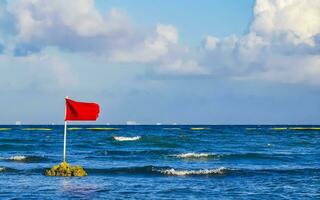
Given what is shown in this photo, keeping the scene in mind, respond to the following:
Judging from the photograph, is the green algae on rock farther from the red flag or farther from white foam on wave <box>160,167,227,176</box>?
white foam on wave <box>160,167,227,176</box>

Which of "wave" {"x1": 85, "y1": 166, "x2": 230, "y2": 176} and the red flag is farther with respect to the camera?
"wave" {"x1": 85, "y1": 166, "x2": 230, "y2": 176}

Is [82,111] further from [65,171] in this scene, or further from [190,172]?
[190,172]

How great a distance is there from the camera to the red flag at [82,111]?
28.5 meters

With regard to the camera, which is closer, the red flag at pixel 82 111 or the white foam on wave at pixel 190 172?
the red flag at pixel 82 111

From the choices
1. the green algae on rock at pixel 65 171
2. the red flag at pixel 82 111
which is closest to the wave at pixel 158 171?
the green algae on rock at pixel 65 171

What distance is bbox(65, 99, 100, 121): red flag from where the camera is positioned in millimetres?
28531

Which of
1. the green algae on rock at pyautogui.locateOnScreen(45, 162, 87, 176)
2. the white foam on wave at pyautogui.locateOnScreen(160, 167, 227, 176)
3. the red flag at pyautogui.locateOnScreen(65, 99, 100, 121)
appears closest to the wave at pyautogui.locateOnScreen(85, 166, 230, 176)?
the white foam on wave at pyautogui.locateOnScreen(160, 167, 227, 176)

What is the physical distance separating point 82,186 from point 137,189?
2581 mm

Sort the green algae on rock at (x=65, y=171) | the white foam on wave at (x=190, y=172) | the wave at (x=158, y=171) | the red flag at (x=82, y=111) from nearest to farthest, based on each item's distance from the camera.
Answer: the red flag at (x=82, y=111) < the green algae on rock at (x=65, y=171) < the white foam on wave at (x=190, y=172) < the wave at (x=158, y=171)

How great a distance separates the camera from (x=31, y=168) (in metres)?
35.3

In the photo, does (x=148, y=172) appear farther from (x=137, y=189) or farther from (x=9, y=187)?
(x=9, y=187)

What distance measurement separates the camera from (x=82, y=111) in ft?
94.2

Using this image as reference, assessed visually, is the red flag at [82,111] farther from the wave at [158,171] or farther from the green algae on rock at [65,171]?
the wave at [158,171]

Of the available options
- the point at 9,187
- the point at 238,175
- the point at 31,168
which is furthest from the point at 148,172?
the point at 9,187
